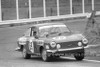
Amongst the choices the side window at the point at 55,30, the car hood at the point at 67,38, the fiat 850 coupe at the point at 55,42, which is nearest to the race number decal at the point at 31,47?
Answer: the fiat 850 coupe at the point at 55,42

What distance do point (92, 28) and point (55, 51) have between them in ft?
21.4

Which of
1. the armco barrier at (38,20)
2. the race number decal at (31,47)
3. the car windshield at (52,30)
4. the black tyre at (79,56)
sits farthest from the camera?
the armco barrier at (38,20)

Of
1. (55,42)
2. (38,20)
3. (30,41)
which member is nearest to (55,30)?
(30,41)

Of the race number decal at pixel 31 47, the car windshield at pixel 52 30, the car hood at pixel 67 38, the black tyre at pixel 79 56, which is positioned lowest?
the black tyre at pixel 79 56

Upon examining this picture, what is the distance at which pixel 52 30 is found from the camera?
1697 cm

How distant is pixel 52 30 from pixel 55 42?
1488mm

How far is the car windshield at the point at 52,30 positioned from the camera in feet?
54.3

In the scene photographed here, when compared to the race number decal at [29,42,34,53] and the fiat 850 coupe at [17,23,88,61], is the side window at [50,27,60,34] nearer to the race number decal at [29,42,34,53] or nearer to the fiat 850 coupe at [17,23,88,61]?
the fiat 850 coupe at [17,23,88,61]

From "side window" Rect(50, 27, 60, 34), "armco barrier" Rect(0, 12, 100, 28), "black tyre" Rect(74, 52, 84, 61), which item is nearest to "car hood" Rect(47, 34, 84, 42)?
"black tyre" Rect(74, 52, 84, 61)

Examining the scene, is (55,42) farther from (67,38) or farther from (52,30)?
(52,30)

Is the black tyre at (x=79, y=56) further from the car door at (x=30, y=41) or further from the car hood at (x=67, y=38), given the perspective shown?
the car door at (x=30, y=41)

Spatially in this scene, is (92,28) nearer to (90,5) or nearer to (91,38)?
(91,38)

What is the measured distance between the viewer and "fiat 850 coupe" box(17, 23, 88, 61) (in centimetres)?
1552

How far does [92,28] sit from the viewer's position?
21672 millimetres
